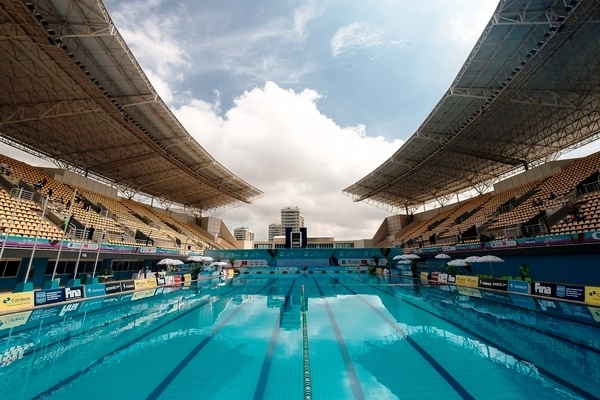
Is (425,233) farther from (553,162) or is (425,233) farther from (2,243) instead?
(2,243)

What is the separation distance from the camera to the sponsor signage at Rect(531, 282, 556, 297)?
44.1ft

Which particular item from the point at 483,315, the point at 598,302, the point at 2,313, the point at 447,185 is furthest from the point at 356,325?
the point at 447,185

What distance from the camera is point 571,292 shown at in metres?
12.5

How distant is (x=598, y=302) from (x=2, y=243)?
2812 cm

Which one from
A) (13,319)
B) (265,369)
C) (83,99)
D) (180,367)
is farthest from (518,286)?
(83,99)

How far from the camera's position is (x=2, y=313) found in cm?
1052

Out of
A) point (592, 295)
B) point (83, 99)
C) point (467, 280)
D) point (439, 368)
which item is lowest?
point (439, 368)

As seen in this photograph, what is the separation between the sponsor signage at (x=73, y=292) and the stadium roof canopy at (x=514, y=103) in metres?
26.4

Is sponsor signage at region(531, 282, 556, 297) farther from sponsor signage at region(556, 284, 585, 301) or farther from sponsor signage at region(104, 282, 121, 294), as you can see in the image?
sponsor signage at region(104, 282, 121, 294)

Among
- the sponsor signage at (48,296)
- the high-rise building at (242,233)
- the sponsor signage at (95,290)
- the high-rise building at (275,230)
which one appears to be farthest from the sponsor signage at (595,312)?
the high-rise building at (242,233)

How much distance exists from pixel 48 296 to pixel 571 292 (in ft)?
82.8

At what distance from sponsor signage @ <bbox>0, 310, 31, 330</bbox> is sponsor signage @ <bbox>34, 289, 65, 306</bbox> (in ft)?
3.97

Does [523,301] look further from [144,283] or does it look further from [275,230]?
[275,230]

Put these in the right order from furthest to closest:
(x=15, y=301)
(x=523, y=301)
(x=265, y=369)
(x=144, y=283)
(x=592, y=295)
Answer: (x=144, y=283), (x=523, y=301), (x=592, y=295), (x=15, y=301), (x=265, y=369)
